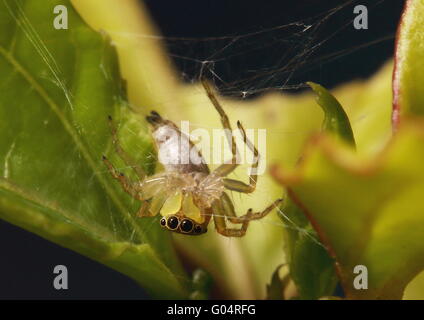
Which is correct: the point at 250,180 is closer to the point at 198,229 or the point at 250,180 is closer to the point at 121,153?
the point at 198,229

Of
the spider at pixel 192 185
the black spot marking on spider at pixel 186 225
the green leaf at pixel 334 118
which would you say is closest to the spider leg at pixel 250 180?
the spider at pixel 192 185

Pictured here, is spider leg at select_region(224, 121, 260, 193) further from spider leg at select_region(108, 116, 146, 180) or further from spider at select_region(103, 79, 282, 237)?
spider leg at select_region(108, 116, 146, 180)

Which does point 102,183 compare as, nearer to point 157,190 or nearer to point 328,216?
point 157,190

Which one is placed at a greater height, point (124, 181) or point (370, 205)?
point (124, 181)

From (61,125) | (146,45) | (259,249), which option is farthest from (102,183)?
(146,45)

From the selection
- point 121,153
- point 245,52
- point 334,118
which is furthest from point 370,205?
point 245,52
